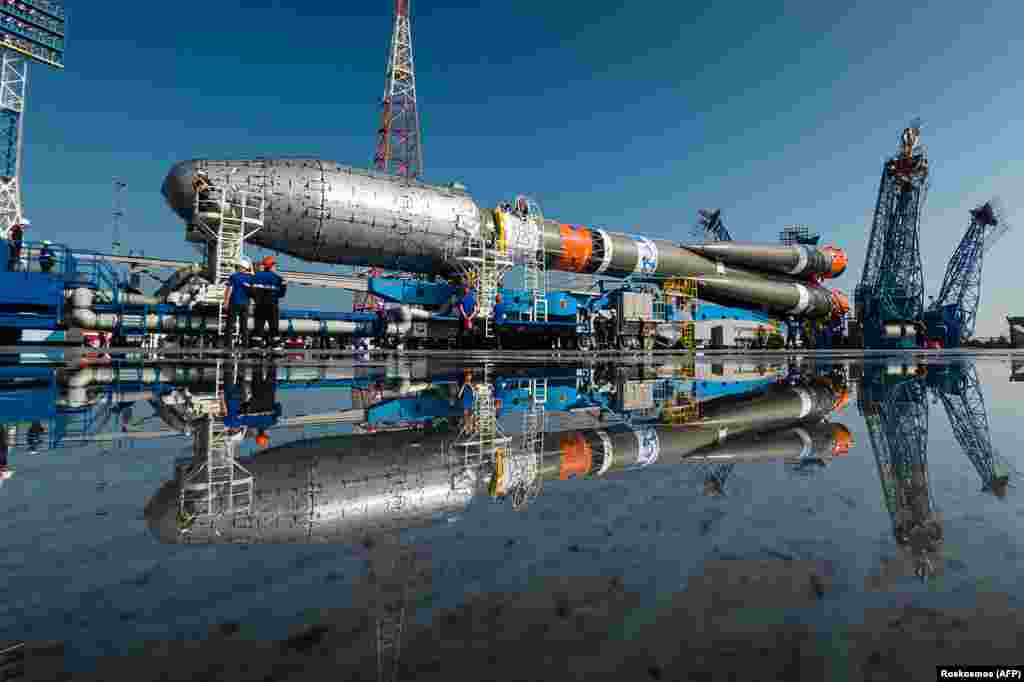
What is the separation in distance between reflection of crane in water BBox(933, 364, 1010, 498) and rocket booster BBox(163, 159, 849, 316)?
1099cm

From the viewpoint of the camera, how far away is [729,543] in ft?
3.92

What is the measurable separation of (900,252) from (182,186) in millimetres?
39765

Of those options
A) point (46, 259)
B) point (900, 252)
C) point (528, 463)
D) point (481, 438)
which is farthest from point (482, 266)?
point (900, 252)

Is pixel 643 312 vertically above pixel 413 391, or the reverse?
pixel 643 312

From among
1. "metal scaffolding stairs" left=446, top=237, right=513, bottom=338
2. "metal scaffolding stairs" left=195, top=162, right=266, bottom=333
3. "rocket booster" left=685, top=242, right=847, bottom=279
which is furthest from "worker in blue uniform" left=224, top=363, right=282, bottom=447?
"rocket booster" left=685, top=242, right=847, bottom=279

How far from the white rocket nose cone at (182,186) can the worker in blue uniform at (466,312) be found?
6817mm

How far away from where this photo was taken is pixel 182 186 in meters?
10.9

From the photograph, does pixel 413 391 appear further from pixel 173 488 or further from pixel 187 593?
pixel 187 593

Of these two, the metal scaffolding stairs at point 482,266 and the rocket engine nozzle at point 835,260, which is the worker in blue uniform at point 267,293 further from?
the rocket engine nozzle at point 835,260

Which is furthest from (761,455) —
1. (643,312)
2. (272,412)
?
(643,312)

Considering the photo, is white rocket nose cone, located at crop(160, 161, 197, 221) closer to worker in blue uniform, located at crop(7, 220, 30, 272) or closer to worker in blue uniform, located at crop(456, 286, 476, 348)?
worker in blue uniform, located at crop(7, 220, 30, 272)

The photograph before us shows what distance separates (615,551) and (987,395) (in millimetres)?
5668

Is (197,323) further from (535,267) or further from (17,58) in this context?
(17,58)

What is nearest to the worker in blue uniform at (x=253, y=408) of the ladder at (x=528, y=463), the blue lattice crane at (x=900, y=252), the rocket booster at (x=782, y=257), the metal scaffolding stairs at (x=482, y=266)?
the ladder at (x=528, y=463)
